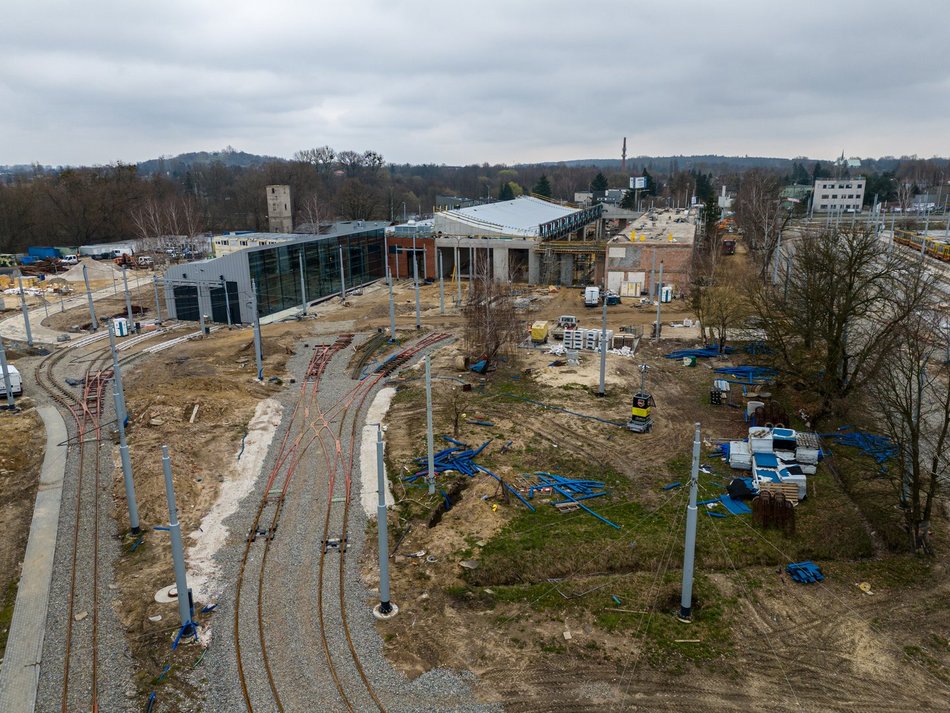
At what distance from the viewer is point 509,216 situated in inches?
2749

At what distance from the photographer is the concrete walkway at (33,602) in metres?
12.2

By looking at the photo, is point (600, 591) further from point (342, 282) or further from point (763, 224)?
point (763, 224)

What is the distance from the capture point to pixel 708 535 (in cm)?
1719

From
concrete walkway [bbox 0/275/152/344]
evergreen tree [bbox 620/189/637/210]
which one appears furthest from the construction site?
evergreen tree [bbox 620/189/637/210]

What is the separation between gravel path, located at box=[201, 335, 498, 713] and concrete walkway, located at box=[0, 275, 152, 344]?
100 ft

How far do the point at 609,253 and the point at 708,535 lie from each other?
123 ft

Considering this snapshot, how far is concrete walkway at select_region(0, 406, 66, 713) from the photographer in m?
12.2

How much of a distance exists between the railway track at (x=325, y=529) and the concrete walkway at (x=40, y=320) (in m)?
21.2

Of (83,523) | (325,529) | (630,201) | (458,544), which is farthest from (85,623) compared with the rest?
(630,201)

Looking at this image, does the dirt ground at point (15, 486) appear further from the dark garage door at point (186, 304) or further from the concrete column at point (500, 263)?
the concrete column at point (500, 263)

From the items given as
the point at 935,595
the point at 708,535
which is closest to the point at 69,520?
the point at 708,535

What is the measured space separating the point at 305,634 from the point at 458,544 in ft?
15.6

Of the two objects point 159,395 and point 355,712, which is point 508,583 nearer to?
point 355,712

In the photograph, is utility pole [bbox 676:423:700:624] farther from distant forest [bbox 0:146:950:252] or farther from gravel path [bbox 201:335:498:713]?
distant forest [bbox 0:146:950:252]
